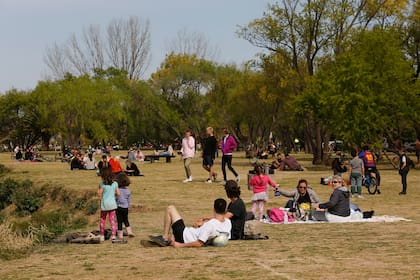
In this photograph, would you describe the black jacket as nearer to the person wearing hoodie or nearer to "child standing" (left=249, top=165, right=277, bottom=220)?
the person wearing hoodie

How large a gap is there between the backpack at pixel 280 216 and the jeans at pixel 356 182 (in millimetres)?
6259

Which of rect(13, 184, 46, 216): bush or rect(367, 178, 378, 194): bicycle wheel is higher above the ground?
rect(367, 178, 378, 194): bicycle wheel

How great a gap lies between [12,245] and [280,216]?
530cm

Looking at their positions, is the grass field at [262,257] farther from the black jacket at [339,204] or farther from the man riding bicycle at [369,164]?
the man riding bicycle at [369,164]

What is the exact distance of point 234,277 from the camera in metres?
8.88

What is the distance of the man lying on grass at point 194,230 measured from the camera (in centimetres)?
1156

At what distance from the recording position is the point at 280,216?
14.9 m

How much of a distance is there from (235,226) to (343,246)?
77.3 inches

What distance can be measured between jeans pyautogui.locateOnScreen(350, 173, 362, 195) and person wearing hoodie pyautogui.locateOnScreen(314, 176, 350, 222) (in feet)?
20.2

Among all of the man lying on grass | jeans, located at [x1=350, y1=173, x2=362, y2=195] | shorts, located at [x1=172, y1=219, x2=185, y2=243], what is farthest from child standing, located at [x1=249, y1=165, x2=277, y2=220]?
jeans, located at [x1=350, y1=173, x2=362, y2=195]

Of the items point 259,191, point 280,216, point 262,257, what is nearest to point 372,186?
point 259,191

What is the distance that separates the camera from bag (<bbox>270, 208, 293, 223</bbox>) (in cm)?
Answer: 1487

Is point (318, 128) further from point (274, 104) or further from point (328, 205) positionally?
point (328, 205)

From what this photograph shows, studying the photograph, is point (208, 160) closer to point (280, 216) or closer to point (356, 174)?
point (356, 174)
